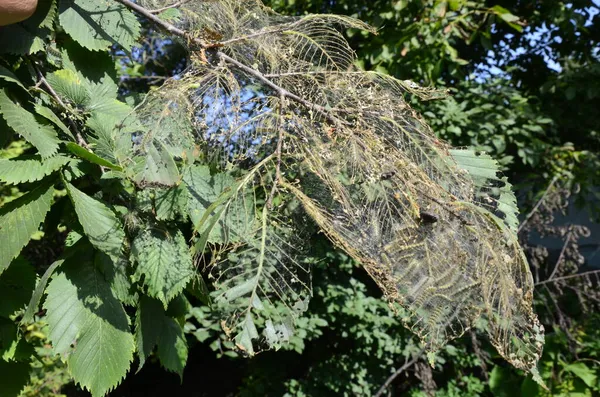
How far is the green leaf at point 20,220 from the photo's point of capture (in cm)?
105

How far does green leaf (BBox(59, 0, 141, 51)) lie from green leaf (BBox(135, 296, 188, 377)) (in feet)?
1.74

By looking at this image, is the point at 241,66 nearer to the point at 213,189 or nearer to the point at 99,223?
the point at 213,189

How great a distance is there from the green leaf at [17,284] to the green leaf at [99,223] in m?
0.22

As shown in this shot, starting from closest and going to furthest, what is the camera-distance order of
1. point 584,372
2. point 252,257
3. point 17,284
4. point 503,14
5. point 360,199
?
1. point 252,257
2. point 360,199
3. point 17,284
4. point 503,14
5. point 584,372

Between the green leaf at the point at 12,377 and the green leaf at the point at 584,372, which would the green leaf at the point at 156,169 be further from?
the green leaf at the point at 584,372

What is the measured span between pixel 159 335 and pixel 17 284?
293 millimetres

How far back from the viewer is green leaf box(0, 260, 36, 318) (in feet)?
3.88

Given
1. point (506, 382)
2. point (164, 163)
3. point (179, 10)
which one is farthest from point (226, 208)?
point (506, 382)

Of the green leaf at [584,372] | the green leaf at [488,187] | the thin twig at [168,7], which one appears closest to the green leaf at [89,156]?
the thin twig at [168,7]

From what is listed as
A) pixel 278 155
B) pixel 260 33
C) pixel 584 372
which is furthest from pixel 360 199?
pixel 584 372

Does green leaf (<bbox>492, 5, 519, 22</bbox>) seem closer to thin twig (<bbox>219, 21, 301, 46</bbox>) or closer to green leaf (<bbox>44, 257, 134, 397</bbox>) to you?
thin twig (<bbox>219, 21, 301, 46</bbox>)

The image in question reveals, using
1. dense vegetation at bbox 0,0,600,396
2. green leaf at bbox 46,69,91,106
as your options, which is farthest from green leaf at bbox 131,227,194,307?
green leaf at bbox 46,69,91,106

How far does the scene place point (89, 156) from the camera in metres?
1.07

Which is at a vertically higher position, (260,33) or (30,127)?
(260,33)
